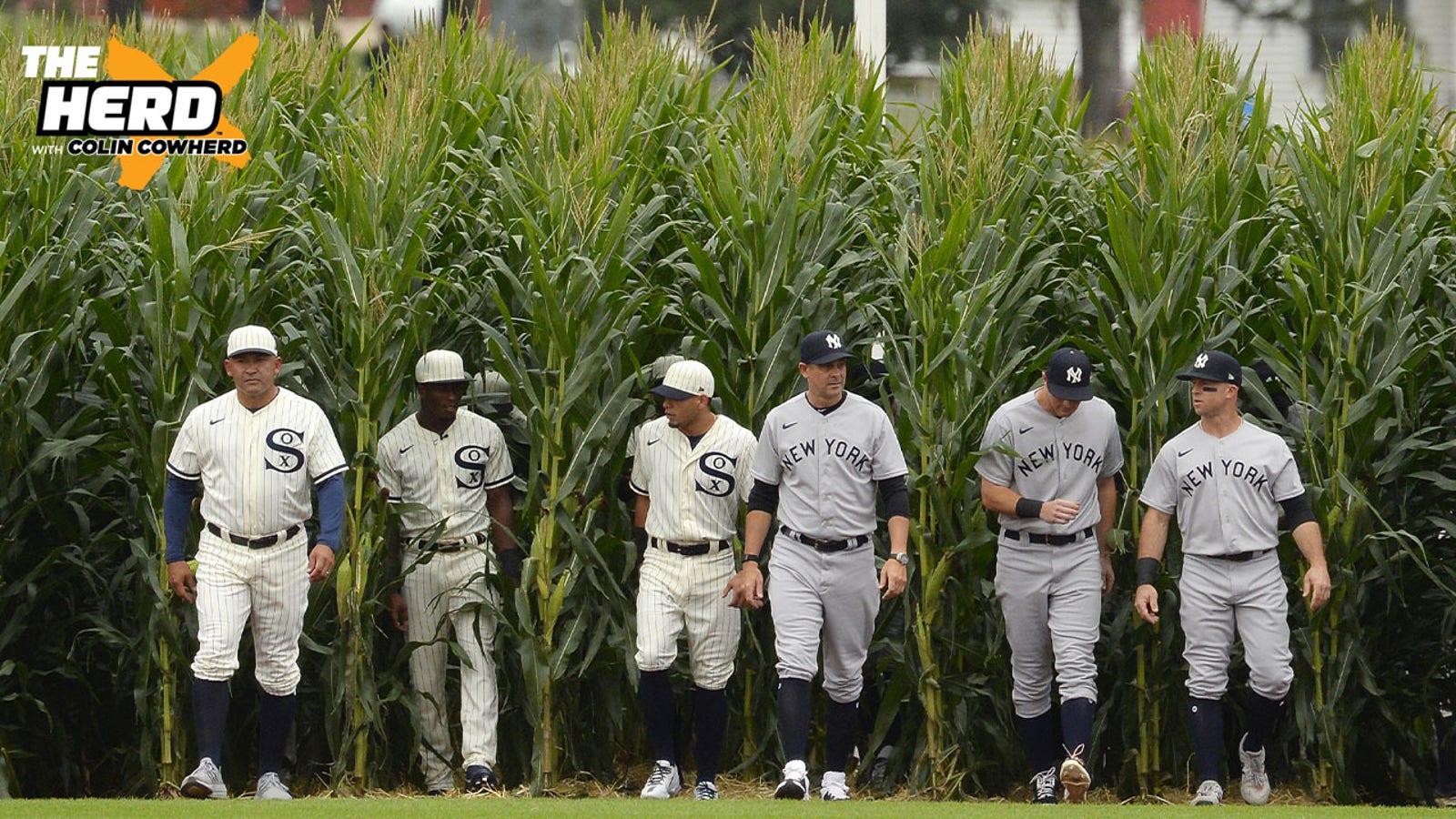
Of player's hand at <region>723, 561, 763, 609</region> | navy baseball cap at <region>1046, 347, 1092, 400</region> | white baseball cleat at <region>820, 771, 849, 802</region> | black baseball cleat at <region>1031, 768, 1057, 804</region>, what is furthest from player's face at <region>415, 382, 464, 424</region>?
black baseball cleat at <region>1031, 768, 1057, 804</region>

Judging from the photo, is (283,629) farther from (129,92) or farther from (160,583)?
(129,92)

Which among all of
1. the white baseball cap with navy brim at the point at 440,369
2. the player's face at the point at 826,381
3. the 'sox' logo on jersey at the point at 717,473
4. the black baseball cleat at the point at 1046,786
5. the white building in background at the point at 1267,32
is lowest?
the black baseball cleat at the point at 1046,786

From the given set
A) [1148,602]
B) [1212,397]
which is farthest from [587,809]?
[1212,397]

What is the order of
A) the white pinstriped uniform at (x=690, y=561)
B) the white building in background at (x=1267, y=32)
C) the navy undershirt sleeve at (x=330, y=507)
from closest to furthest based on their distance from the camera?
the navy undershirt sleeve at (x=330, y=507) < the white pinstriped uniform at (x=690, y=561) < the white building in background at (x=1267, y=32)

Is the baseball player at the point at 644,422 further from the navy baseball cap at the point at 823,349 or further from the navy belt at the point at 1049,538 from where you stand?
the navy belt at the point at 1049,538

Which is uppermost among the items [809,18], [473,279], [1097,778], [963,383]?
[809,18]

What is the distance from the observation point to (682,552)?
8.80m

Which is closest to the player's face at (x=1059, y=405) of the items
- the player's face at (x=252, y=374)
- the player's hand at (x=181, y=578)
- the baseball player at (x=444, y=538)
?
the baseball player at (x=444, y=538)

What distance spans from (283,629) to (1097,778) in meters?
4.05

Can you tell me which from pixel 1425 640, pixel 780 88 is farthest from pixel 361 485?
pixel 1425 640

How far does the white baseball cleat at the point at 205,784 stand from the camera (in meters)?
8.20

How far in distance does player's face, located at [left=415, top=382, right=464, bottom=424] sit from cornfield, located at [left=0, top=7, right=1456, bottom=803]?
17 cm

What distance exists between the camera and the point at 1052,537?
870cm

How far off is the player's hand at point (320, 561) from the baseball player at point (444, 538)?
0.48m
